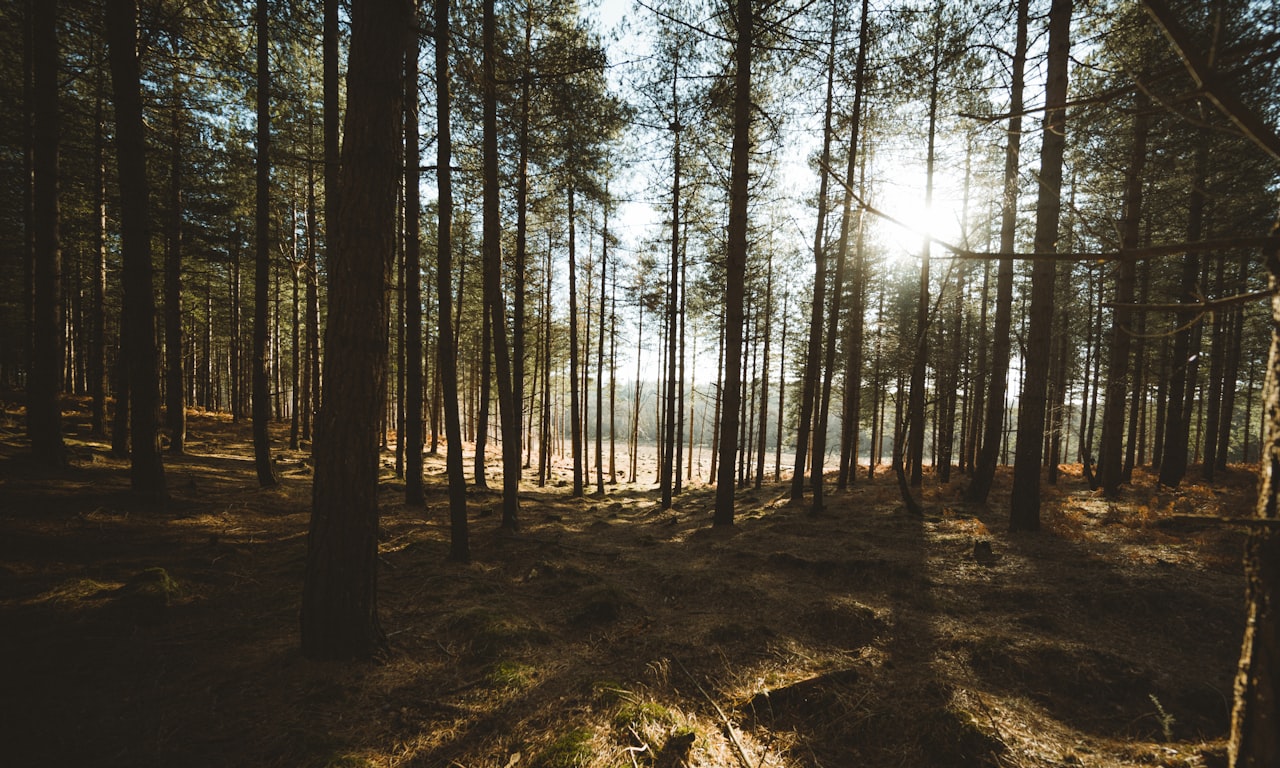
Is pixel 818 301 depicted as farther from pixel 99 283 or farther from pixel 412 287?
pixel 99 283

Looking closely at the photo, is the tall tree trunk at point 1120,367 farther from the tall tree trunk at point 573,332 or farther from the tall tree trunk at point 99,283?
the tall tree trunk at point 99,283

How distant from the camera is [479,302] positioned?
23875 millimetres

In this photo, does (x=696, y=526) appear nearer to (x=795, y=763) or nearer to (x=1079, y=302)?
(x=795, y=763)

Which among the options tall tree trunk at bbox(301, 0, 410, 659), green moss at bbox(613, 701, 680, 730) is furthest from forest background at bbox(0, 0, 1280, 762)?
green moss at bbox(613, 701, 680, 730)

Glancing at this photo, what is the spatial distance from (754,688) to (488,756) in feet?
6.65

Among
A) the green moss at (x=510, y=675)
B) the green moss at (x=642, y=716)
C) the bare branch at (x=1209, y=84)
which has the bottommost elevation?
the green moss at (x=510, y=675)

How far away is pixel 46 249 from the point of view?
8180 mm

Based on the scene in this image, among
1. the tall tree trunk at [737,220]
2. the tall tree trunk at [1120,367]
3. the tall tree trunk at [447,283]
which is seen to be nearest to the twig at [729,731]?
the tall tree trunk at [447,283]

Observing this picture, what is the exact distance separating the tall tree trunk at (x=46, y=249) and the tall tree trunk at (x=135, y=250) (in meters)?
1.74

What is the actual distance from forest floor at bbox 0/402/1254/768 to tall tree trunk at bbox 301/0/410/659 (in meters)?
0.53

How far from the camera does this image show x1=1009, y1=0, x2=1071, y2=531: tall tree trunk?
23.7 ft

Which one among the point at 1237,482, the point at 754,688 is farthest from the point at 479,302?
Answer: the point at 1237,482

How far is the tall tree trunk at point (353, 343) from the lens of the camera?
12.5ft

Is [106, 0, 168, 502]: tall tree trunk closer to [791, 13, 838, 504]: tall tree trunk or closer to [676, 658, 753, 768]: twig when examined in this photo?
[676, 658, 753, 768]: twig
